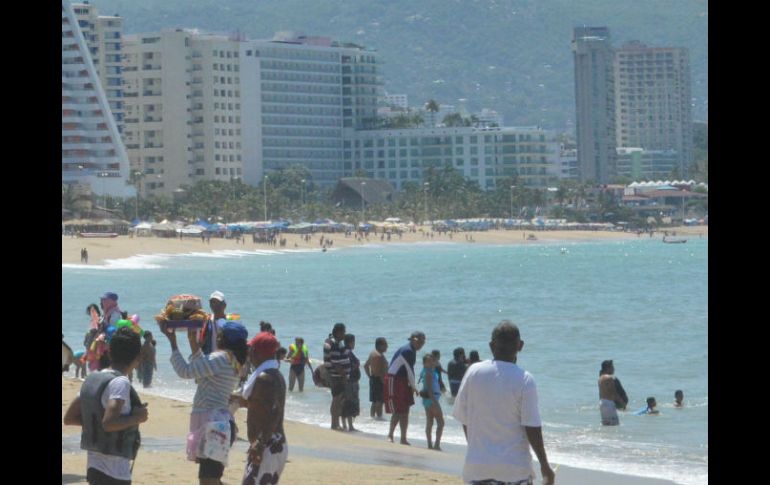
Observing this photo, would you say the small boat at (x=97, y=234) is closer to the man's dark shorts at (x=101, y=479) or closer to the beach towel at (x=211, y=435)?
the beach towel at (x=211, y=435)

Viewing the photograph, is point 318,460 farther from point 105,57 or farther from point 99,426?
point 105,57

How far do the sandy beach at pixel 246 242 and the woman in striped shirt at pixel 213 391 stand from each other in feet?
251

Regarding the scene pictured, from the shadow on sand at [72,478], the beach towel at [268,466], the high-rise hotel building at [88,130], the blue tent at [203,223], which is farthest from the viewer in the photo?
the high-rise hotel building at [88,130]

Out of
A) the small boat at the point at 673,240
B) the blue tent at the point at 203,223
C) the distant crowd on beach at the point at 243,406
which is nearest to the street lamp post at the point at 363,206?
the small boat at the point at 673,240

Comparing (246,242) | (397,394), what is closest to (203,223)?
(246,242)

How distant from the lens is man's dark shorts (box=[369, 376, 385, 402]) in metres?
17.0

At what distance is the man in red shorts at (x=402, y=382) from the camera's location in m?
14.3

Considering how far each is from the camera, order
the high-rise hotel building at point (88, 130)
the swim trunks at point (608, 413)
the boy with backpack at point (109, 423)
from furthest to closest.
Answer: the high-rise hotel building at point (88, 130)
the swim trunks at point (608, 413)
the boy with backpack at point (109, 423)

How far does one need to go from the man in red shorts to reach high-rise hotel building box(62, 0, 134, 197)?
142 metres

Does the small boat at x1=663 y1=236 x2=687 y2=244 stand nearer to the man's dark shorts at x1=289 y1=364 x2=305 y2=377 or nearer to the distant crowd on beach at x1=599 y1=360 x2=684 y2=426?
the man's dark shorts at x1=289 y1=364 x2=305 y2=377

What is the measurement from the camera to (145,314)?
5162cm

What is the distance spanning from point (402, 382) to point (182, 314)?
7.13 m
